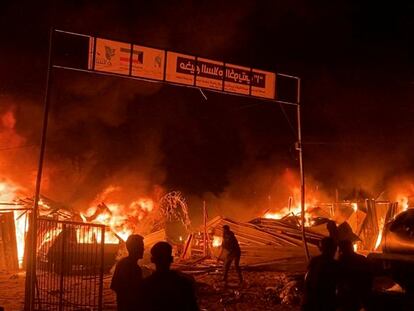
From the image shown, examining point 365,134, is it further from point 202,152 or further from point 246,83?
point 246,83

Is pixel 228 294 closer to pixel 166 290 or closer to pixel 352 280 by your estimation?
pixel 352 280

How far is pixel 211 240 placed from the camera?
18219mm

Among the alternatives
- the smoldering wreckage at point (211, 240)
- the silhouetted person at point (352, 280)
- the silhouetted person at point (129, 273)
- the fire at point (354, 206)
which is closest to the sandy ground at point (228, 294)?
the smoldering wreckage at point (211, 240)

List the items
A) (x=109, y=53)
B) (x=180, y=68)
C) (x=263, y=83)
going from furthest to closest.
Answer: (x=263, y=83), (x=180, y=68), (x=109, y=53)

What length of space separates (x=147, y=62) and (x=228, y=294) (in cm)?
→ 608

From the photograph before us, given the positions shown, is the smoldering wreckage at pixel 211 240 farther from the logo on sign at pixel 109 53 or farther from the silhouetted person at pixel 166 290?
the silhouetted person at pixel 166 290

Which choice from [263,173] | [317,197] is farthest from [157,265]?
[263,173]

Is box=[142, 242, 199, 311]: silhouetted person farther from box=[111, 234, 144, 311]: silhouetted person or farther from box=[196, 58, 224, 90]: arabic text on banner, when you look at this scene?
box=[196, 58, 224, 90]: arabic text on banner

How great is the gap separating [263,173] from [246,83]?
75.3ft

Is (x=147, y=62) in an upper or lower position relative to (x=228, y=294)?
upper

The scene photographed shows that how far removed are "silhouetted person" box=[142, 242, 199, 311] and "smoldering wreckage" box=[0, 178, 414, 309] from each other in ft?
14.5

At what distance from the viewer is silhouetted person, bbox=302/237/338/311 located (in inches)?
218

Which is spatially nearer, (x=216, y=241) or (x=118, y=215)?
(x=216, y=241)

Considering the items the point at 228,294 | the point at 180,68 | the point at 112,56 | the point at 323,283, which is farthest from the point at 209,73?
the point at 323,283
